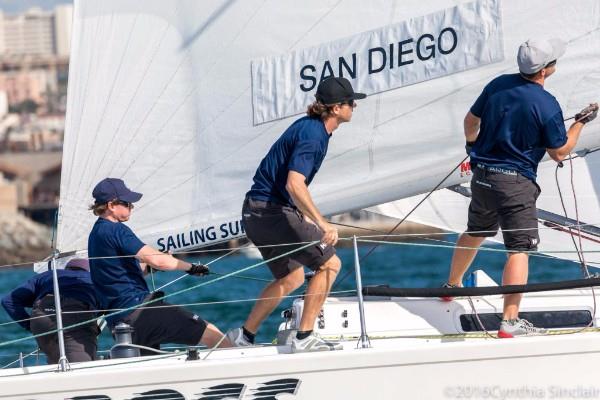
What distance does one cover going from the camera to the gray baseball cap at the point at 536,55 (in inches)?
Answer: 277

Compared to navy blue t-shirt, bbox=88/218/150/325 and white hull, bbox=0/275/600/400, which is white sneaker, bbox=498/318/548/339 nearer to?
white hull, bbox=0/275/600/400

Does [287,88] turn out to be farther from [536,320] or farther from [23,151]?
[23,151]

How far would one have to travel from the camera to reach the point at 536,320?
7988 millimetres

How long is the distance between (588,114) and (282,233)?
1.55 metres

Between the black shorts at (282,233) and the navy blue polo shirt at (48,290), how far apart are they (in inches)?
39.9

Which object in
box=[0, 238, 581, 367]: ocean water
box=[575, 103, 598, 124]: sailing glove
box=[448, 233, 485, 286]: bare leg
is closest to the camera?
box=[575, 103, 598, 124]: sailing glove

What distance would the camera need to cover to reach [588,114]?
7254mm

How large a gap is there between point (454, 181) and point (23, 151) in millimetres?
72755

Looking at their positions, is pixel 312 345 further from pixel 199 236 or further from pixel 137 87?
pixel 137 87

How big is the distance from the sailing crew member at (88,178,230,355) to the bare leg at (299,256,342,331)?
0.52m

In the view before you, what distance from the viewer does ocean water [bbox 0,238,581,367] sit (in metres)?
14.8

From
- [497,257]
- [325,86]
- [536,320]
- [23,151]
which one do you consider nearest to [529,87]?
[325,86]

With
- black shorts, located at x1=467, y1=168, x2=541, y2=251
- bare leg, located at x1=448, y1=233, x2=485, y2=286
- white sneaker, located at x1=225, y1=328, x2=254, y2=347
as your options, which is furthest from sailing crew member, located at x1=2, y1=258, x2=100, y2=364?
black shorts, located at x1=467, y1=168, x2=541, y2=251

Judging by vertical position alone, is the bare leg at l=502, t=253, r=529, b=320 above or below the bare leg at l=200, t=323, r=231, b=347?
above
